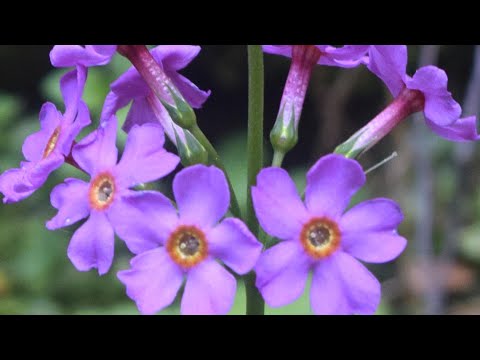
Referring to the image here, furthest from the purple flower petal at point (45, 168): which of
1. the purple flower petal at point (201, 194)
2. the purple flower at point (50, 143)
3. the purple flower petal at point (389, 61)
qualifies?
the purple flower petal at point (389, 61)

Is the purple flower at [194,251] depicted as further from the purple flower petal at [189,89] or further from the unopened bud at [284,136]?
the purple flower petal at [189,89]

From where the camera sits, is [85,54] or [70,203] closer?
[70,203]

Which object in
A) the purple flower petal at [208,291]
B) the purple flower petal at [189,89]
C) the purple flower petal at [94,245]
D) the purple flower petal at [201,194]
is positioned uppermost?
the purple flower petal at [189,89]

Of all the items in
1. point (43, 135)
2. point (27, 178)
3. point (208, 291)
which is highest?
point (43, 135)

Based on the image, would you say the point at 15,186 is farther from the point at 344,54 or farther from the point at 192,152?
the point at 344,54

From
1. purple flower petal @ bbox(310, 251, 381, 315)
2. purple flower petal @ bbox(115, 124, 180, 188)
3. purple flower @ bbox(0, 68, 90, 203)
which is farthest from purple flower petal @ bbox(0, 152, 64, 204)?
purple flower petal @ bbox(310, 251, 381, 315)

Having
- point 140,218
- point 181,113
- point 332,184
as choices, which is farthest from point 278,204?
point 181,113
